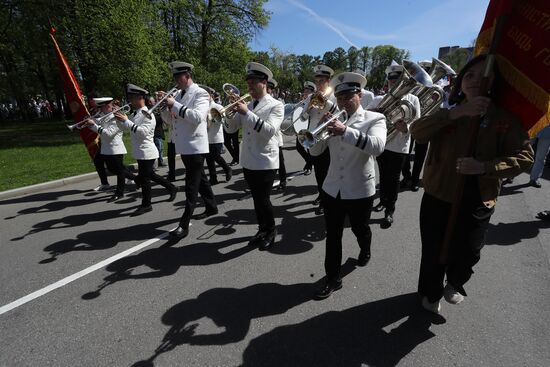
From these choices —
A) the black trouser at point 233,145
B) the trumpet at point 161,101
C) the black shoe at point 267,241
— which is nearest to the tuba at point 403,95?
the black shoe at point 267,241

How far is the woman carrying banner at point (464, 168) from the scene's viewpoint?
219cm

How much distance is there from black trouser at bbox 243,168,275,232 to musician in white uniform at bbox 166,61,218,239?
0.96 metres

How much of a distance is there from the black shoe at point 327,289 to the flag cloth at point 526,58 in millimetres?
2050

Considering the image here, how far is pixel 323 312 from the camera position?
2922 mm

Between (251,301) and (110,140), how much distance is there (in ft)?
16.3

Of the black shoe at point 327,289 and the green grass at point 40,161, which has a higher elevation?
the green grass at point 40,161

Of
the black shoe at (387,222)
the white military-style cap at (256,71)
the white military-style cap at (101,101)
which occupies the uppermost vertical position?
the white military-style cap at (256,71)

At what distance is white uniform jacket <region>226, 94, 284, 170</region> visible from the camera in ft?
13.0

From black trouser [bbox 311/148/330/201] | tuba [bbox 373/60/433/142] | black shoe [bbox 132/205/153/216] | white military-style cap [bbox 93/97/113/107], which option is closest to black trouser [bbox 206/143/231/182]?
black shoe [bbox 132/205/153/216]

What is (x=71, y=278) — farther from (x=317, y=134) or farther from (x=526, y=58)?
(x=526, y=58)

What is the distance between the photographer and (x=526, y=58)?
A: 2.17 m

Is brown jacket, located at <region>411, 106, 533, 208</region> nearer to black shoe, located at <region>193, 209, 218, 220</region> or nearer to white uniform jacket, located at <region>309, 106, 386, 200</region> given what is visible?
white uniform jacket, located at <region>309, 106, 386, 200</region>

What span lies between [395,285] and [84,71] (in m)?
20.0

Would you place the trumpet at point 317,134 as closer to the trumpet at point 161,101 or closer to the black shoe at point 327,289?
the black shoe at point 327,289
